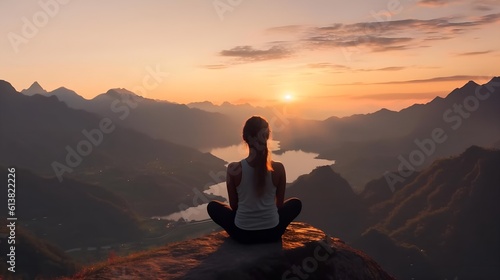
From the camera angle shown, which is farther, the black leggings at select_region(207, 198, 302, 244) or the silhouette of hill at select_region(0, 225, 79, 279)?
the silhouette of hill at select_region(0, 225, 79, 279)

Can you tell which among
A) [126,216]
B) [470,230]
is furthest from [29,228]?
[470,230]

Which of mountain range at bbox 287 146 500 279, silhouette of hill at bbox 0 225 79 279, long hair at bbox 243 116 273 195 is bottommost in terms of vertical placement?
mountain range at bbox 287 146 500 279

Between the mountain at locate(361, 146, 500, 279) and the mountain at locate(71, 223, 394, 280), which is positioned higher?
the mountain at locate(71, 223, 394, 280)

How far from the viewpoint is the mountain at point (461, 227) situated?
14912cm

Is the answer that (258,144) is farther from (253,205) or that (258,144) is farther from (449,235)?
(449,235)

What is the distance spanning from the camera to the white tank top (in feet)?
30.1

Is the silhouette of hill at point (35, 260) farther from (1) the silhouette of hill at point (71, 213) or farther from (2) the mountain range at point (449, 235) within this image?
(2) the mountain range at point (449, 235)

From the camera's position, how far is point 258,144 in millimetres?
8914

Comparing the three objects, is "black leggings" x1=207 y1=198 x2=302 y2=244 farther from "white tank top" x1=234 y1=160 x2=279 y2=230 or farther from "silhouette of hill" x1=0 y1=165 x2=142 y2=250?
"silhouette of hill" x1=0 y1=165 x2=142 y2=250

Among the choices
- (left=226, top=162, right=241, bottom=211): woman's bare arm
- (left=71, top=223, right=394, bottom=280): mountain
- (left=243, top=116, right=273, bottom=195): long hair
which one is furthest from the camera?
(left=226, top=162, right=241, bottom=211): woman's bare arm

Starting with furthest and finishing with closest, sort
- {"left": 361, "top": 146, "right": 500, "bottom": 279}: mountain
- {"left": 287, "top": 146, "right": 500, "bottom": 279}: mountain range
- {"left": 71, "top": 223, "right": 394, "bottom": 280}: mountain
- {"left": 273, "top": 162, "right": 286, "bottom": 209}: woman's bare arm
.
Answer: {"left": 361, "top": 146, "right": 500, "bottom": 279}: mountain
{"left": 287, "top": 146, "right": 500, "bottom": 279}: mountain range
{"left": 273, "top": 162, "right": 286, "bottom": 209}: woman's bare arm
{"left": 71, "top": 223, "right": 394, "bottom": 280}: mountain

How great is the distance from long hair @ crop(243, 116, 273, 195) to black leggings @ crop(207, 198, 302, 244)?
1.30 metres

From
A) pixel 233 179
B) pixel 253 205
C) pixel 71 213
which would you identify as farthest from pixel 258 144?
pixel 71 213

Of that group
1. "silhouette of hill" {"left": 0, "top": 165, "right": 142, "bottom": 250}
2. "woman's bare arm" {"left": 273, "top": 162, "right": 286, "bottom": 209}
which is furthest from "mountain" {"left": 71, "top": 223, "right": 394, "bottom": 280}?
"silhouette of hill" {"left": 0, "top": 165, "right": 142, "bottom": 250}
